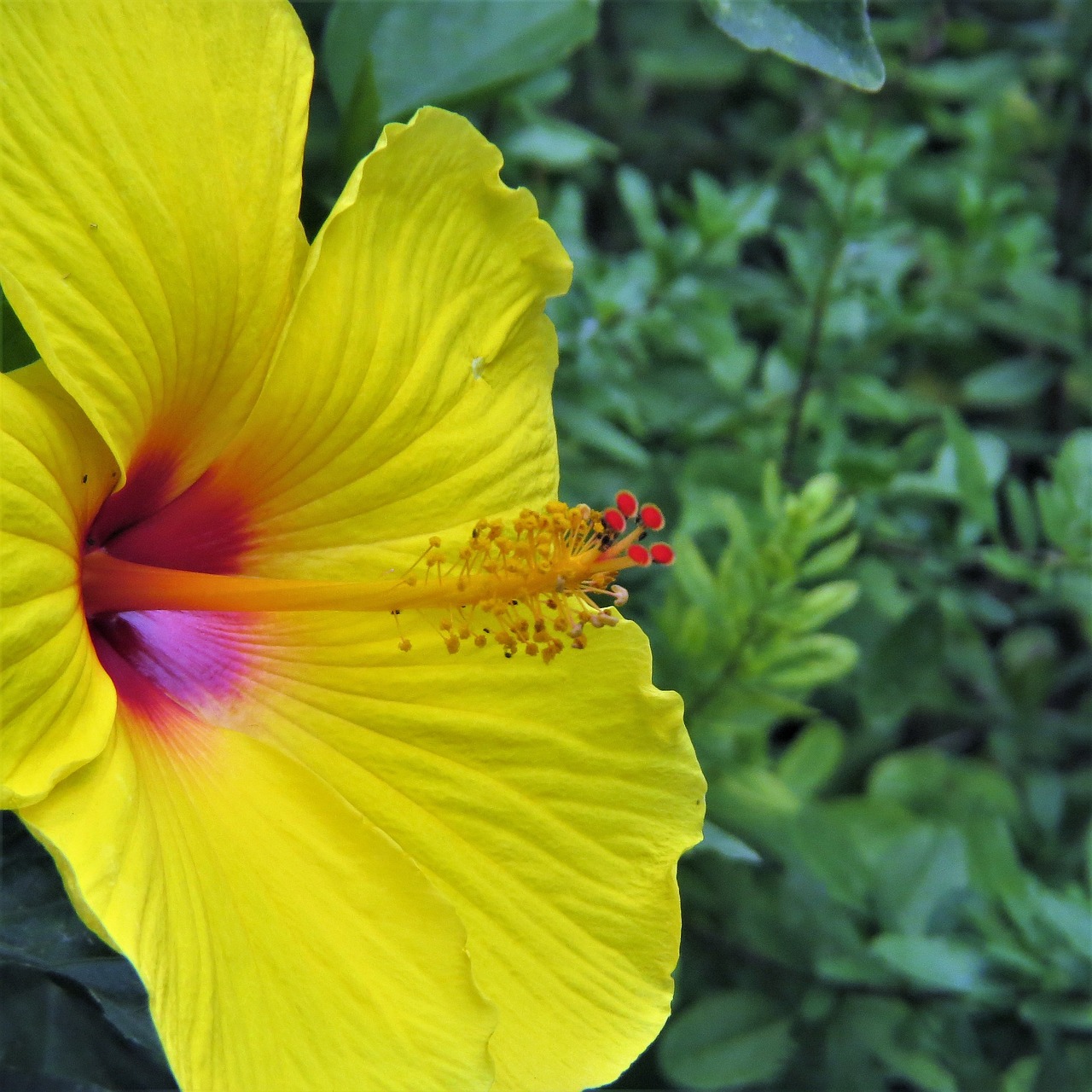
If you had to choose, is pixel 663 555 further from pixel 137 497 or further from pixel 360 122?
pixel 360 122

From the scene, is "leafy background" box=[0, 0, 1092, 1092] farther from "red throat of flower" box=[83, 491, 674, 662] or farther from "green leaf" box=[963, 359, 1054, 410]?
"red throat of flower" box=[83, 491, 674, 662]

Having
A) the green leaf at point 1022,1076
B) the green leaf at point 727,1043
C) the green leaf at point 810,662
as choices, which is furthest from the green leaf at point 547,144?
the green leaf at point 1022,1076

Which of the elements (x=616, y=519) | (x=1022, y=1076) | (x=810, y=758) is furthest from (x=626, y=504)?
(x=1022, y=1076)

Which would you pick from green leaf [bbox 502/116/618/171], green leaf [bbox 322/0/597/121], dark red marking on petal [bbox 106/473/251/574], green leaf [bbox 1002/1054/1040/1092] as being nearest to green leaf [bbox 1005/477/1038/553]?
green leaf [bbox 1002/1054/1040/1092]

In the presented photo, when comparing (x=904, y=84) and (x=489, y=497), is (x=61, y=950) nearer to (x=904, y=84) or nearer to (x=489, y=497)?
(x=489, y=497)

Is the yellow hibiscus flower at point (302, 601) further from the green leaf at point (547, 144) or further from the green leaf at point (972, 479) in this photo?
the green leaf at point (972, 479)

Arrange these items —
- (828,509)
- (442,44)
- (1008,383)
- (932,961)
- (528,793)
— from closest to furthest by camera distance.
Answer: (528,793), (442,44), (932,961), (828,509), (1008,383)
